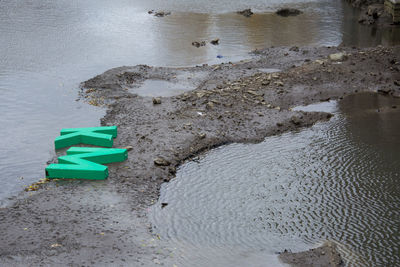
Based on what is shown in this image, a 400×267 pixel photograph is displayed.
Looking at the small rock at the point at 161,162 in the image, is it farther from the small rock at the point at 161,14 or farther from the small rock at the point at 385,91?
the small rock at the point at 161,14

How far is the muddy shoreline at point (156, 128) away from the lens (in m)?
6.30

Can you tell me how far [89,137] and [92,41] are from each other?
9.00 meters

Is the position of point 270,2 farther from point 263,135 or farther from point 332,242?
point 332,242

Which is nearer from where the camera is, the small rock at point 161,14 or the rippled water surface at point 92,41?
the rippled water surface at point 92,41

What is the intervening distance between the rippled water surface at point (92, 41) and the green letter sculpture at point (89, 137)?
33 centimetres

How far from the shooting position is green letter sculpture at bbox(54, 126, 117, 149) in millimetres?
9141

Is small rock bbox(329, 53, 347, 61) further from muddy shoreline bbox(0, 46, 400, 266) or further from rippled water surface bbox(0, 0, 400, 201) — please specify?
rippled water surface bbox(0, 0, 400, 201)

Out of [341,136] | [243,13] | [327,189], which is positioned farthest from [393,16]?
[327,189]

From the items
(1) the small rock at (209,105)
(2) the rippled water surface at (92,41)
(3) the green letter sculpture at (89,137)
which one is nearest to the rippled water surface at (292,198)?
(1) the small rock at (209,105)

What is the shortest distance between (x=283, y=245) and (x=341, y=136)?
393 centimetres

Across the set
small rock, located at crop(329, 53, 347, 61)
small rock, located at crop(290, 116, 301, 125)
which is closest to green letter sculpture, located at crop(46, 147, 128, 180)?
small rock, located at crop(290, 116, 301, 125)

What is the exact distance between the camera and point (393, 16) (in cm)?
1952

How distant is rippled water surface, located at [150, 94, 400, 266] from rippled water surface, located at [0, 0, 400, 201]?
2.90 meters

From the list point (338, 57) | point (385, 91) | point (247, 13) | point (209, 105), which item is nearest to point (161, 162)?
point (209, 105)
